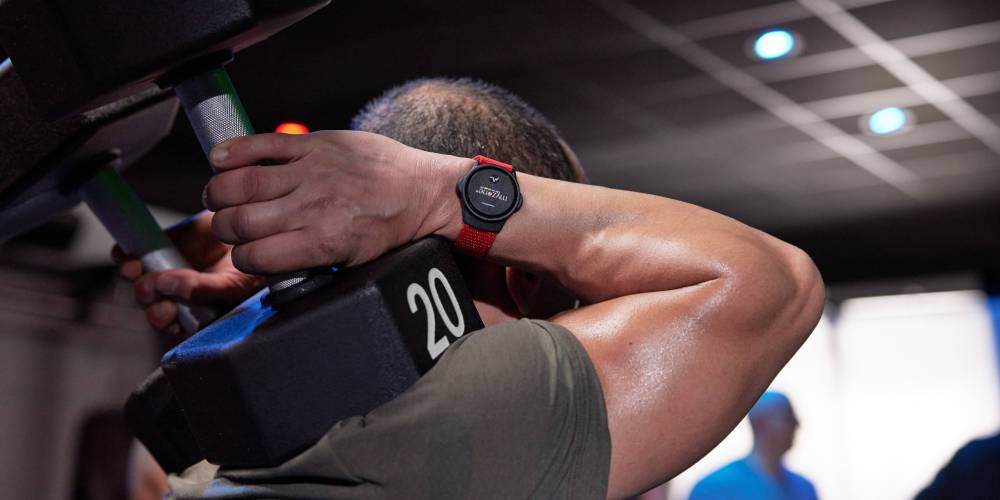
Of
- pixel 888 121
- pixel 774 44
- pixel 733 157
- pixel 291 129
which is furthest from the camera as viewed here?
pixel 733 157

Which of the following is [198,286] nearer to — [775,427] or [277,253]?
[277,253]

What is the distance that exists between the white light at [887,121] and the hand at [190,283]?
152 inches

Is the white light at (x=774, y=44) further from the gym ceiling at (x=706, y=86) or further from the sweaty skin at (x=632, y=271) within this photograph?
the sweaty skin at (x=632, y=271)

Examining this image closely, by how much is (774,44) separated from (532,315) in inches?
118

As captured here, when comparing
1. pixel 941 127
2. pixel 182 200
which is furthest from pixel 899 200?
pixel 182 200

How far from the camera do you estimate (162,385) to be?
1.02 metres

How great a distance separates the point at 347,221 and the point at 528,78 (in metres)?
3.30

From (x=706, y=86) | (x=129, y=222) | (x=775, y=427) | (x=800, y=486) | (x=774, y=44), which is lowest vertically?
(x=800, y=486)

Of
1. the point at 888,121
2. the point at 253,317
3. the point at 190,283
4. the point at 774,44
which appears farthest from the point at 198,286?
the point at 888,121

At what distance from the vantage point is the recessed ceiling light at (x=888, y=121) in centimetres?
443

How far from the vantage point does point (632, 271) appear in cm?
85

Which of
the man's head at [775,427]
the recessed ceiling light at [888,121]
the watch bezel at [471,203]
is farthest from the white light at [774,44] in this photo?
the watch bezel at [471,203]

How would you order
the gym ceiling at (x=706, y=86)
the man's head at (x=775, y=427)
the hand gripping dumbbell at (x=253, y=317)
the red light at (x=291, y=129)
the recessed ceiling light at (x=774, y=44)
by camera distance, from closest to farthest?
the hand gripping dumbbell at (x=253, y=317)
the red light at (x=291, y=129)
the gym ceiling at (x=706, y=86)
the recessed ceiling light at (x=774, y=44)
the man's head at (x=775, y=427)

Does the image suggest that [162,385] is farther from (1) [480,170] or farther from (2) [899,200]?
(2) [899,200]
